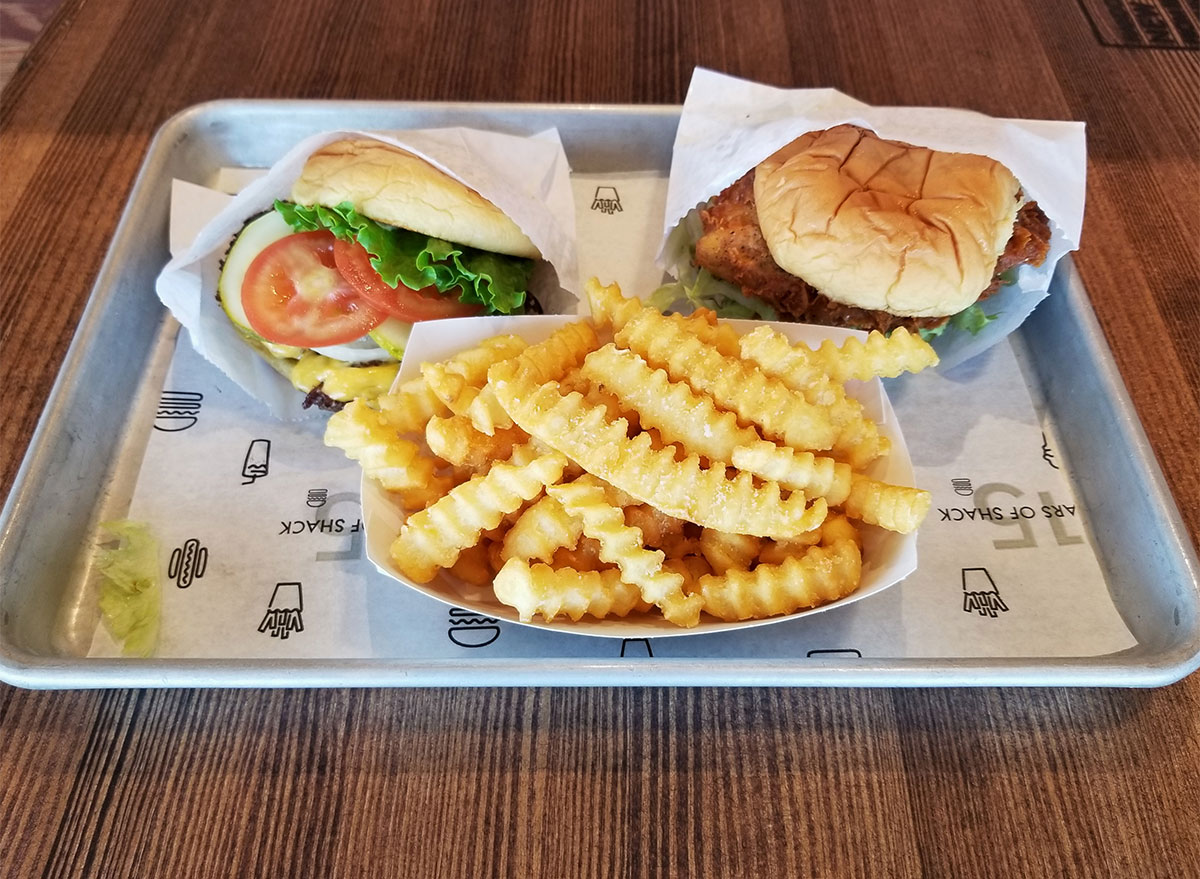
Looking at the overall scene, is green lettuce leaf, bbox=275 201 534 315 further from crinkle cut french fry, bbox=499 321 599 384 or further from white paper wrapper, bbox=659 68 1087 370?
Answer: white paper wrapper, bbox=659 68 1087 370

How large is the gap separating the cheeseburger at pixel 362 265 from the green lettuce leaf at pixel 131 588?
39 cm

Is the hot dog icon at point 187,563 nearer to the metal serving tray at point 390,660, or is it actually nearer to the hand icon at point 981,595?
the metal serving tray at point 390,660

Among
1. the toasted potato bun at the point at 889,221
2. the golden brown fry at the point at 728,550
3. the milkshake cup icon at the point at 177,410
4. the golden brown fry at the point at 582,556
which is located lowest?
the milkshake cup icon at the point at 177,410

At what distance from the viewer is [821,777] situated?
3.94 ft

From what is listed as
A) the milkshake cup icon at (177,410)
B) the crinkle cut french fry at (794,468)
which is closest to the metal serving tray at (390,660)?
Result: the milkshake cup icon at (177,410)

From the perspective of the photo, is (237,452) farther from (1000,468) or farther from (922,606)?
(1000,468)

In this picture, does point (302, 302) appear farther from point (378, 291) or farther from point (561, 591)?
point (561, 591)

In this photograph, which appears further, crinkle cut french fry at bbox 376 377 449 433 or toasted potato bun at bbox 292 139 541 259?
toasted potato bun at bbox 292 139 541 259

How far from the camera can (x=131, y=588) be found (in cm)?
138

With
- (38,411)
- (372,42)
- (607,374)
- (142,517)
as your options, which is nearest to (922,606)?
(607,374)

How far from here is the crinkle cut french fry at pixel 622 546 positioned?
110 centimetres

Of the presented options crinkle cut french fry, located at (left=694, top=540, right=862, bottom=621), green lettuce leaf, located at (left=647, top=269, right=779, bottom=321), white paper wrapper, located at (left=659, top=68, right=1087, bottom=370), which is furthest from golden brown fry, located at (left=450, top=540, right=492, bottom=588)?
white paper wrapper, located at (left=659, top=68, right=1087, bottom=370)

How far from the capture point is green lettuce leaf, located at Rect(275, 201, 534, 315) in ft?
4.81

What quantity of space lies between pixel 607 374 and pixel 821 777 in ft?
2.24
